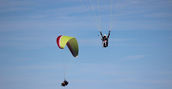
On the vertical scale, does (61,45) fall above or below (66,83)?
above

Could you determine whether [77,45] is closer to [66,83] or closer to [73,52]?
[73,52]

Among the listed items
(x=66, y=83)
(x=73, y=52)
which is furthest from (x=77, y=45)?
(x=66, y=83)

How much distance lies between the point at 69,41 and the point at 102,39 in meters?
5.69

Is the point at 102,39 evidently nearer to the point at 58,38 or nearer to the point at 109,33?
the point at 109,33

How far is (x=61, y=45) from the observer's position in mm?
83688

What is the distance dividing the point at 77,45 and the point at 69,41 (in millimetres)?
1617

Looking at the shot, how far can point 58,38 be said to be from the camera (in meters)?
87.4

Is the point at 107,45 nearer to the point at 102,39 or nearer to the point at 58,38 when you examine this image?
the point at 102,39

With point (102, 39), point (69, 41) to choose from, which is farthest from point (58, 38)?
point (102, 39)

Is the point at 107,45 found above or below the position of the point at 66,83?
above

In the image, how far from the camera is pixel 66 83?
82875mm

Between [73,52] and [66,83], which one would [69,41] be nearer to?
[73,52]

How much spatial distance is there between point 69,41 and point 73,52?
2010 millimetres

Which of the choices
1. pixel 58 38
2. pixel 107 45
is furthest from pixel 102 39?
pixel 58 38
